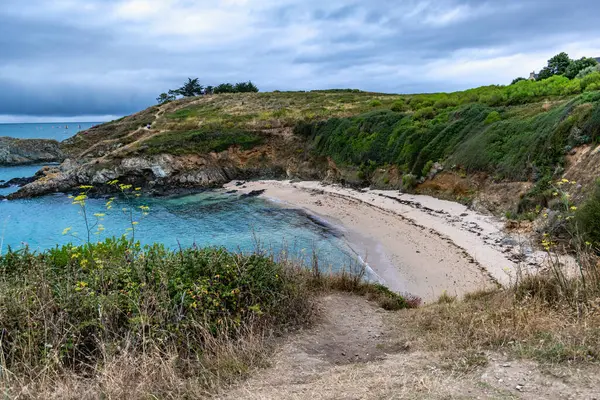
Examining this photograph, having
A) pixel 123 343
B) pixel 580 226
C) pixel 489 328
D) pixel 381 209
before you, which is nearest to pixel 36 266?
pixel 123 343

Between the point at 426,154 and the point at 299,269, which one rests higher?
the point at 426,154

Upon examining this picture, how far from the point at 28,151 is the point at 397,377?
78.6 meters

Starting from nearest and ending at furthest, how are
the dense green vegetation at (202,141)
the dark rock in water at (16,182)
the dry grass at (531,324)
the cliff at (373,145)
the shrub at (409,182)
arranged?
the dry grass at (531,324) → the cliff at (373,145) → the shrub at (409,182) → the dense green vegetation at (202,141) → the dark rock in water at (16,182)

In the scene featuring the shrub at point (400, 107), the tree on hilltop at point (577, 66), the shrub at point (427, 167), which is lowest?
the shrub at point (427, 167)

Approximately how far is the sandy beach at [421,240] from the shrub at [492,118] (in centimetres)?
678

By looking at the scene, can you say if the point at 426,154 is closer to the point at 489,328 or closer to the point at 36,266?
the point at 489,328

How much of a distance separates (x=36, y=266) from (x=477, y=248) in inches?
624

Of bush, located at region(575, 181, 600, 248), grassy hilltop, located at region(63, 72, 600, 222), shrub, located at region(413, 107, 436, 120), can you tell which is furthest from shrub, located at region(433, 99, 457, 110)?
bush, located at region(575, 181, 600, 248)

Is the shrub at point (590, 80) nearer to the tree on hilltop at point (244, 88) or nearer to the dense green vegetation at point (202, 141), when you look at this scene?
the dense green vegetation at point (202, 141)

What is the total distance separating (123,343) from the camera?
218 inches

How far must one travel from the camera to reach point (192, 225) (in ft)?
86.6

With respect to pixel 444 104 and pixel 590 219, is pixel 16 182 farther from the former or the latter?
pixel 590 219

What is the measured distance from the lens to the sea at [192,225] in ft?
68.5

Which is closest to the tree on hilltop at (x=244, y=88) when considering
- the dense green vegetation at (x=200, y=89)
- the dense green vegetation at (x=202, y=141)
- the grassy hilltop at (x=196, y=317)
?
the dense green vegetation at (x=200, y=89)
